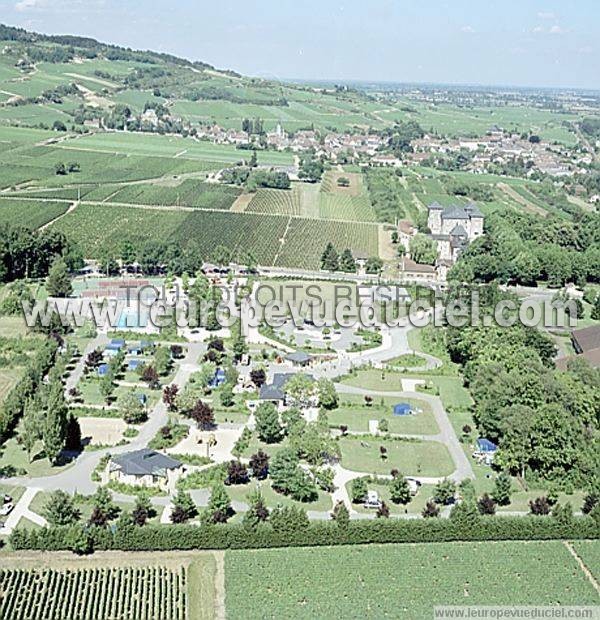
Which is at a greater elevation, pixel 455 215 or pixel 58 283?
pixel 455 215

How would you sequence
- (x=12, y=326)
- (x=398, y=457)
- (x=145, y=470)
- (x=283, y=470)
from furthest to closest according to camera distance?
(x=12, y=326), (x=398, y=457), (x=145, y=470), (x=283, y=470)

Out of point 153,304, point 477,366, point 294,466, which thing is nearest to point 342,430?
point 294,466

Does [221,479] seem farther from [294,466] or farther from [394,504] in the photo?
[394,504]

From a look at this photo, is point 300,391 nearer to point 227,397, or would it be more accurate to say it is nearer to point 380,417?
point 227,397

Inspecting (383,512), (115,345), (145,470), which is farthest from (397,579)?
(115,345)

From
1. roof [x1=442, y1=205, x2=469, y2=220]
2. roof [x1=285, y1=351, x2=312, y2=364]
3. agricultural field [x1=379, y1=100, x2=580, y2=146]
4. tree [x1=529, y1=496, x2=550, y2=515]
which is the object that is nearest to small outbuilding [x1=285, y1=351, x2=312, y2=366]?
roof [x1=285, y1=351, x2=312, y2=364]
